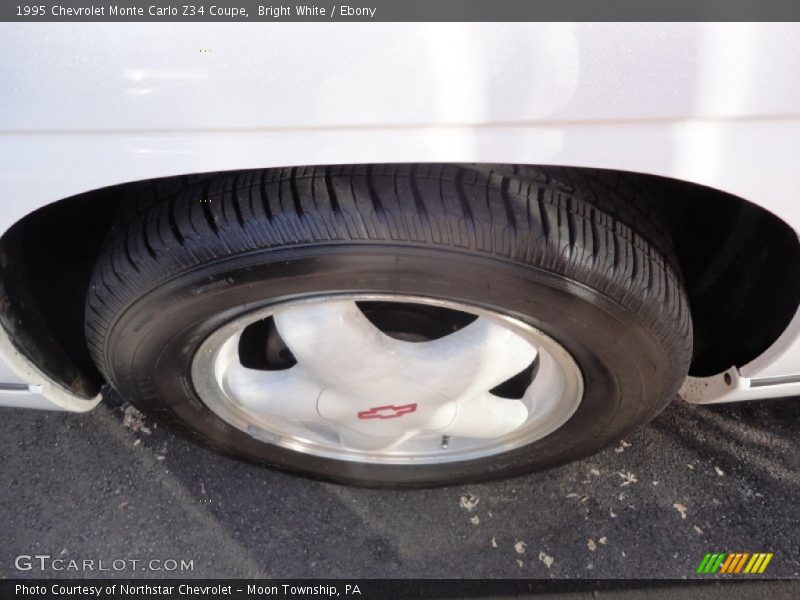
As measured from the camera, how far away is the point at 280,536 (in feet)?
5.15

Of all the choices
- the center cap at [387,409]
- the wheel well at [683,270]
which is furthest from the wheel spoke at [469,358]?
the wheel well at [683,270]

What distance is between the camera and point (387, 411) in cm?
135

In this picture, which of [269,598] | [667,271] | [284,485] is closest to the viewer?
[667,271]

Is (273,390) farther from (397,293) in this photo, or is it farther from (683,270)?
(683,270)

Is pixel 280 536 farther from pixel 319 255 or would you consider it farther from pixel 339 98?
pixel 339 98

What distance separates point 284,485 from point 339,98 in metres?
1.11

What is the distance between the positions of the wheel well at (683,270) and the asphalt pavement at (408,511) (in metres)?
0.28

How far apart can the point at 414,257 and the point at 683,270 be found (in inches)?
28.4
